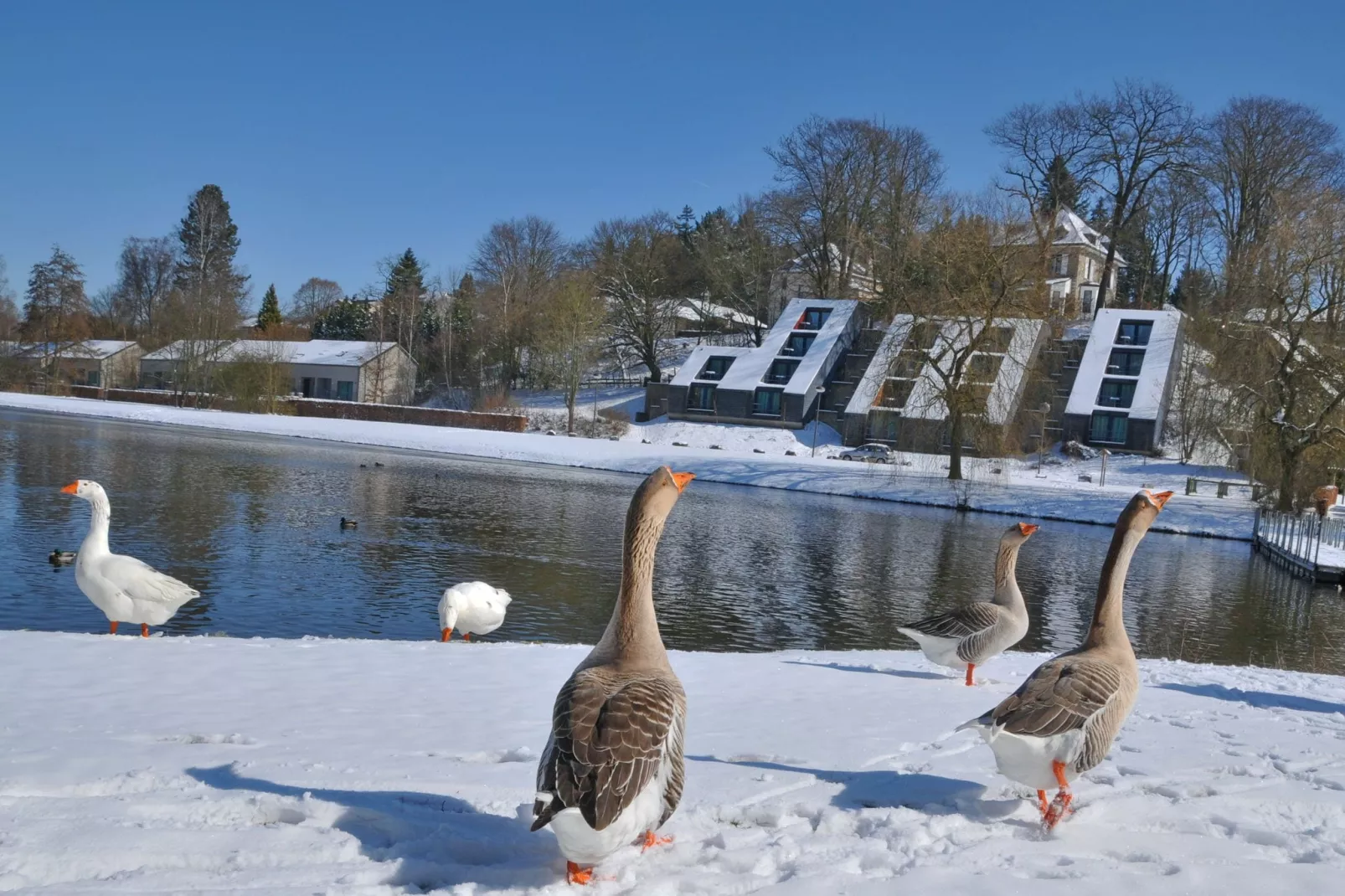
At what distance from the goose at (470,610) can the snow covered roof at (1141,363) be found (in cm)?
5690

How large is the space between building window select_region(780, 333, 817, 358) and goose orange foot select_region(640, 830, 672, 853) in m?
73.0

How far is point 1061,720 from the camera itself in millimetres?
5227

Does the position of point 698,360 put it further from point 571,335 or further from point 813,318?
point 571,335

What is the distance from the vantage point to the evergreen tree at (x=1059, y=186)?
82.6 m

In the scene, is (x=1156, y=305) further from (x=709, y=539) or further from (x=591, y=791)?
(x=591, y=791)

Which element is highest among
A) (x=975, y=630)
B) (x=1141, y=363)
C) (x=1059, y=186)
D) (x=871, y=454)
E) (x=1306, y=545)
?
(x=1059, y=186)

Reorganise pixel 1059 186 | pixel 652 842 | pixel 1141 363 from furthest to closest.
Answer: pixel 1059 186 → pixel 1141 363 → pixel 652 842

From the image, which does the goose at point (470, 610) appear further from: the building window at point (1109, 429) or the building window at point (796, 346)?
the building window at point (796, 346)

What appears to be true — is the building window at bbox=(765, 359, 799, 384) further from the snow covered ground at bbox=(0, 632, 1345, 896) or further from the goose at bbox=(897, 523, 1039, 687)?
the snow covered ground at bbox=(0, 632, 1345, 896)

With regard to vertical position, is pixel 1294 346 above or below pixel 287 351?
above

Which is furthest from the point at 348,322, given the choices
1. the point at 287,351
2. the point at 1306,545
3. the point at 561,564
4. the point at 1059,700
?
the point at 1059,700

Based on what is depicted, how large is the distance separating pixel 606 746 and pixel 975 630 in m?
6.56

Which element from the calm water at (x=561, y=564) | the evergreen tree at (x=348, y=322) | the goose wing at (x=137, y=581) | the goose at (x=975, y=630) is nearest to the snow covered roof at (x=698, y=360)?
the calm water at (x=561, y=564)

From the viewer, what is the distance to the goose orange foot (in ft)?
15.7
